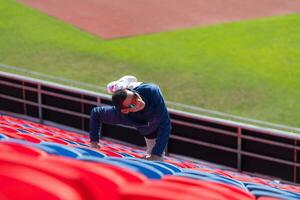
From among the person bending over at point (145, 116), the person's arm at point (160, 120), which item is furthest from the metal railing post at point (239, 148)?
the person's arm at point (160, 120)

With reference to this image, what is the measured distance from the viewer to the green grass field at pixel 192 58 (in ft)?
47.7

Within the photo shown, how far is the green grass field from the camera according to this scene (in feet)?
47.7

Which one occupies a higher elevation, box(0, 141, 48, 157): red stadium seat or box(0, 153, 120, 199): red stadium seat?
box(0, 141, 48, 157): red stadium seat

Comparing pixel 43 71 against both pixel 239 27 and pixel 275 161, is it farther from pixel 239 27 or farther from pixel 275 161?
pixel 275 161

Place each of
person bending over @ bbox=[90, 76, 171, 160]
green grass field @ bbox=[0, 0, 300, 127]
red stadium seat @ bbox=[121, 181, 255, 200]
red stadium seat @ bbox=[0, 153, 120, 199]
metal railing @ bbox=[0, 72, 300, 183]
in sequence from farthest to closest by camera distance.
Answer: green grass field @ bbox=[0, 0, 300, 127] < metal railing @ bbox=[0, 72, 300, 183] < person bending over @ bbox=[90, 76, 171, 160] < red stadium seat @ bbox=[121, 181, 255, 200] < red stadium seat @ bbox=[0, 153, 120, 199]

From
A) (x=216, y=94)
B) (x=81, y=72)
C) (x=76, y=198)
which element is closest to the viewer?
(x=76, y=198)

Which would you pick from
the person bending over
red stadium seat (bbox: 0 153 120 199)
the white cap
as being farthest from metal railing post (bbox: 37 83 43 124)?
red stadium seat (bbox: 0 153 120 199)

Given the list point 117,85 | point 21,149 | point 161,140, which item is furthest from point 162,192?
point 161,140

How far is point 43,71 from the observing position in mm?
15922

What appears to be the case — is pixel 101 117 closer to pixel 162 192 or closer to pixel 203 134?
pixel 162 192

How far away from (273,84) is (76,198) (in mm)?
13361

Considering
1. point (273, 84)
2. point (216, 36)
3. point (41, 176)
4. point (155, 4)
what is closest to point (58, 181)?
point (41, 176)

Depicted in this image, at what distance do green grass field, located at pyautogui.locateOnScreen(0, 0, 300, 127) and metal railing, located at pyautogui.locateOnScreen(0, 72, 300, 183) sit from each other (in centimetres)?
360

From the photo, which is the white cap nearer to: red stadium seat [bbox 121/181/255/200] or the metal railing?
red stadium seat [bbox 121/181/255/200]
